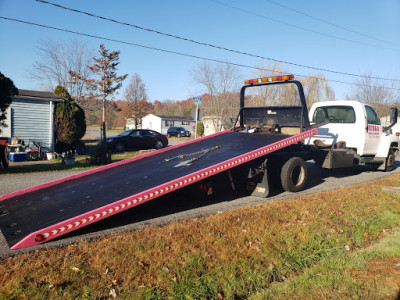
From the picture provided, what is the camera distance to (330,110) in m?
9.18

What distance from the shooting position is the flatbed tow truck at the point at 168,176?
3926mm

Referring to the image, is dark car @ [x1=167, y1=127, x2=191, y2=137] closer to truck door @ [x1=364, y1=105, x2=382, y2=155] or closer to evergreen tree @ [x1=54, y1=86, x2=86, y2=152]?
evergreen tree @ [x1=54, y1=86, x2=86, y2=152]

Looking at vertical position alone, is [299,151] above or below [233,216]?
above

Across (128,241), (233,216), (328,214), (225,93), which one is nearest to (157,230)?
(128,241)

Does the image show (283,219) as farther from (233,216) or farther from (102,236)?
(102,236)

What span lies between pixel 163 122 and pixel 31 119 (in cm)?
3372

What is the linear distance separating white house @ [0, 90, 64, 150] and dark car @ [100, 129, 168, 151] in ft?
11.3

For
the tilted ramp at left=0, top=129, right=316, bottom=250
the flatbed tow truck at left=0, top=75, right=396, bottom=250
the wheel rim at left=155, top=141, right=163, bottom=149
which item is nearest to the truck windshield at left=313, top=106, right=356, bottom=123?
the flatbed tow truck at left=0, top=75, right=396, bottom=250

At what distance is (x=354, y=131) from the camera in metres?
8.53

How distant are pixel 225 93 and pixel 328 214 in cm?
2349

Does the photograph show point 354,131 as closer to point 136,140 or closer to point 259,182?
point 259,182

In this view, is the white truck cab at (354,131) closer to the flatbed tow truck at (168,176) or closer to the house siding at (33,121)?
the flatbed tow truck at (168,176)

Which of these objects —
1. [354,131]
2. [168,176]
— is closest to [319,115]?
[354,131]

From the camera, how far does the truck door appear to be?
8.69 metres
